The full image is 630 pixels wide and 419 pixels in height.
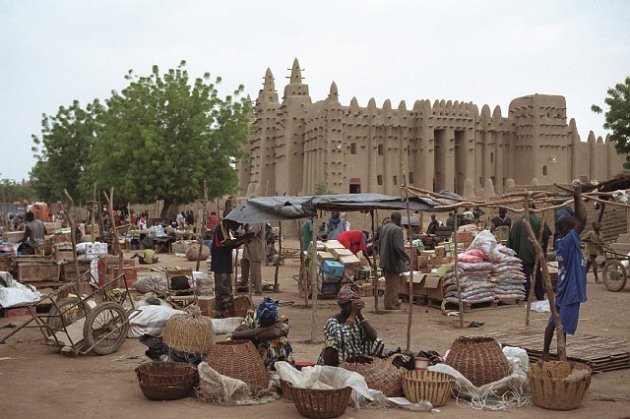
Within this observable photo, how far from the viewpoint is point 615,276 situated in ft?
51.6

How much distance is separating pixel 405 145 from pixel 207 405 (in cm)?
3670

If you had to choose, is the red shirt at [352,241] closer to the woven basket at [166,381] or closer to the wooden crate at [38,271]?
the wooden crate at [38,271]

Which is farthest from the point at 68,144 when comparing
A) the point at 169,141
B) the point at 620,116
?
the point at 620,116

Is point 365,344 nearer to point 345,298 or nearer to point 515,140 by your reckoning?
point 345,298

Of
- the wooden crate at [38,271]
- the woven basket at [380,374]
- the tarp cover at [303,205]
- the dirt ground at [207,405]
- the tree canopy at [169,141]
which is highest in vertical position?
the tree canopy at [169,141]

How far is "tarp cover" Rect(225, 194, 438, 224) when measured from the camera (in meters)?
11.0

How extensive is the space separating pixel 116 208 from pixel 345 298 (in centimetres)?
3802

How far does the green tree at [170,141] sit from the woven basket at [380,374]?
2799 centimetres

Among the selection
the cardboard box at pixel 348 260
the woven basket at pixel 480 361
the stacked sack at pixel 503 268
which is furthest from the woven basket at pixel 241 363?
the cardboard box at pixel 348 260

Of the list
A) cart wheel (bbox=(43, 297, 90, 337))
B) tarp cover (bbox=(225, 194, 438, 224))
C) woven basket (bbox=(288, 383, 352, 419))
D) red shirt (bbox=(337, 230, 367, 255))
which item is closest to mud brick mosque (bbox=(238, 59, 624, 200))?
red shirt (bbox=(337, 230, 367, 255))

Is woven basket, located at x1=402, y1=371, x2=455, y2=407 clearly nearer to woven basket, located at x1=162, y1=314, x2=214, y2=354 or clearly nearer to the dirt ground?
the dirt ground

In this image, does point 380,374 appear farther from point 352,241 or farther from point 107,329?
point 352,241

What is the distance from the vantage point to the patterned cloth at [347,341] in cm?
760

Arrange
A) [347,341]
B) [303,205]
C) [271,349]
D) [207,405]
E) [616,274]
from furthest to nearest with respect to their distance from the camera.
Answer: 1. [616,274]
2. [303,205]
3. [271,349]
4. [347,341]
5. [207,405]
